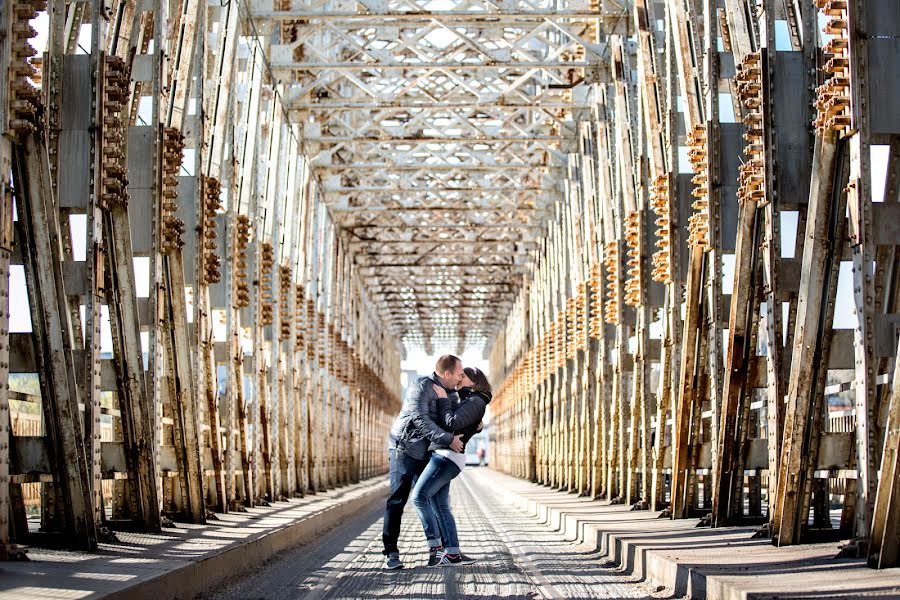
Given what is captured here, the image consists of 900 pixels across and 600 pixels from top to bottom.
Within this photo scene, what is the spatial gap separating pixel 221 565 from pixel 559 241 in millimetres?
24322

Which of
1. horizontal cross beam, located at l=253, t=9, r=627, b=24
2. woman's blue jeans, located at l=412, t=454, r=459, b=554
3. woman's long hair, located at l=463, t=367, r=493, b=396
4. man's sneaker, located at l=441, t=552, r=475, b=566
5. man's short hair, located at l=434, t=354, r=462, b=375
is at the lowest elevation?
man's sneaker, located at l=441, t=552, r=475, b=566

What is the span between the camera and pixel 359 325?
4731cm

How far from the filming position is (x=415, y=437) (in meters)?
10.3

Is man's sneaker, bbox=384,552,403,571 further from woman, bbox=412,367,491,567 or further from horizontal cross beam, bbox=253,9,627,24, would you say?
horizontal cross beam, bbox=253,9,627,24

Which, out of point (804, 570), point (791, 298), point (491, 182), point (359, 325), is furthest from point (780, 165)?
point (359, 325)

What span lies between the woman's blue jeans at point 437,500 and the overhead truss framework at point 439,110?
12.7m

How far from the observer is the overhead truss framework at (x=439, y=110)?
23041 mm

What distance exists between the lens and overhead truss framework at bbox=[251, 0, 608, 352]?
75.6ft

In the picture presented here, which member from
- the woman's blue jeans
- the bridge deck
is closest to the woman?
the woman's blue jeans

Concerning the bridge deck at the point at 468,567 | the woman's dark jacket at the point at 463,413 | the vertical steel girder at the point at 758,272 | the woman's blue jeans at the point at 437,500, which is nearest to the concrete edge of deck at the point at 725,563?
the bridge deck at the point at 468,567

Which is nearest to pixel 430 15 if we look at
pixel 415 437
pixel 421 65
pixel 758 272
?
pixel 421 65

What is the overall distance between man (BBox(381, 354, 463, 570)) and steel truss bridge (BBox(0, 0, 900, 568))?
227cm

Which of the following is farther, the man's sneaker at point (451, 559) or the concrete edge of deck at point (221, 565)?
the man's sneaker at point (451, 559)

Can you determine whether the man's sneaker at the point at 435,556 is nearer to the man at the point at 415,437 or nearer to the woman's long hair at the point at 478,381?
the man at the point at 415,437
